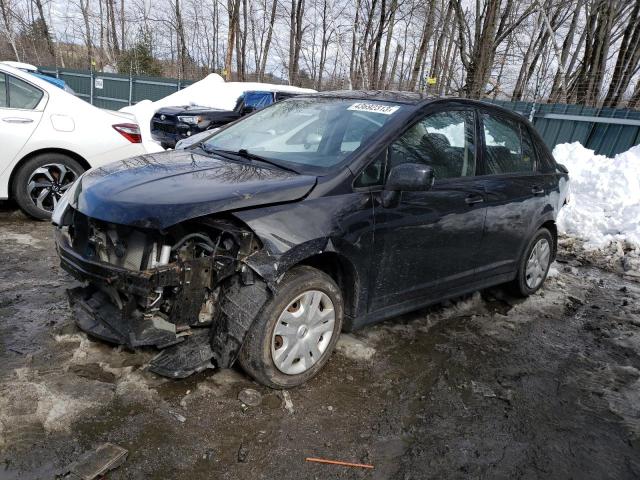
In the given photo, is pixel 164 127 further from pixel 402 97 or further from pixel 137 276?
pixel 137 276

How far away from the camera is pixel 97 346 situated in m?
3.16

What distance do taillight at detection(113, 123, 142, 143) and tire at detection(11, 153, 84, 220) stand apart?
0.60 m

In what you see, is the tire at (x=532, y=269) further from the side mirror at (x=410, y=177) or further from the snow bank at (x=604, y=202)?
the snow bank at (x=604, y=202)

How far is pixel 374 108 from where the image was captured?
3527mm

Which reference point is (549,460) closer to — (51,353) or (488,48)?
(51,353)

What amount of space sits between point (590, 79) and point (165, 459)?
61.2 feet

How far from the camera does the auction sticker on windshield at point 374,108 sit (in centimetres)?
345

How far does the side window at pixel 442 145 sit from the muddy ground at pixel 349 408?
1330mm

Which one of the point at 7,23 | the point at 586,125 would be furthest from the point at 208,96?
the point at 7,23

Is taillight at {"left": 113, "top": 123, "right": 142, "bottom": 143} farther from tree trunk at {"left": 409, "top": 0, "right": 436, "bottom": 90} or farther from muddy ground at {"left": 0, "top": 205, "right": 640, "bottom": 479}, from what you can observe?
tree trunk at {"left": 409, "top": 0, "right": 436, "bottom": 90}

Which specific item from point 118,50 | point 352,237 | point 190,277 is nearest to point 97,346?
point 190,277

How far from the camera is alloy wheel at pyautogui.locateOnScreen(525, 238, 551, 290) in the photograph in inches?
190

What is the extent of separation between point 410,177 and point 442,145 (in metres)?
0.81

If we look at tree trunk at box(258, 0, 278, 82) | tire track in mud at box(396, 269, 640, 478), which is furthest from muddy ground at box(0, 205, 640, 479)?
tree trunk at box(258, 0, 278, 82)
